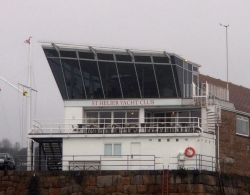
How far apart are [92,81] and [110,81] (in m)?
1.21

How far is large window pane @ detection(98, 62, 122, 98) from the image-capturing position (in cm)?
5947

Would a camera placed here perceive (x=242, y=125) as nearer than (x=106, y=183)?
No

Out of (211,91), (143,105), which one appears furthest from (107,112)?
(211,91)

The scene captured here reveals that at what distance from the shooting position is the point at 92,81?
59719 millimetres

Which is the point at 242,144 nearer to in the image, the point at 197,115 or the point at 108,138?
the point at 197,115

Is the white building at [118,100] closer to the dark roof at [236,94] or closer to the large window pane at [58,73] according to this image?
the large window pane at [58,73]

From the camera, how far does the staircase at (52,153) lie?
195 feet

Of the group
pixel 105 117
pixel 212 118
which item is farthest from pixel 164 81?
pixel 105 117

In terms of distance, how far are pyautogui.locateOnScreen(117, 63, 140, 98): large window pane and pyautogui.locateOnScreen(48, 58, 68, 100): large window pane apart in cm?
388

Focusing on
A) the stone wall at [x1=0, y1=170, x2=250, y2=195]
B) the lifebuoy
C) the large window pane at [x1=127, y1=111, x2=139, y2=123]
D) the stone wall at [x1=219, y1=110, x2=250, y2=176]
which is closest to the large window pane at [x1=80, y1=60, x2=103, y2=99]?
the large window pane at [x1=127, y1=111, x2=139, y2=123]

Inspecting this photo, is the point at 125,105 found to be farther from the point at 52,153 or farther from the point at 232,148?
the point at 232,148

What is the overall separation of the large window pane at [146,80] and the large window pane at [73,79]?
12.9ft

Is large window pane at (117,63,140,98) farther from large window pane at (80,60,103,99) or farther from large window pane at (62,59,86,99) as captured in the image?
large window pane at (62,59,86,99)

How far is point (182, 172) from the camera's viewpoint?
52.6 meters
